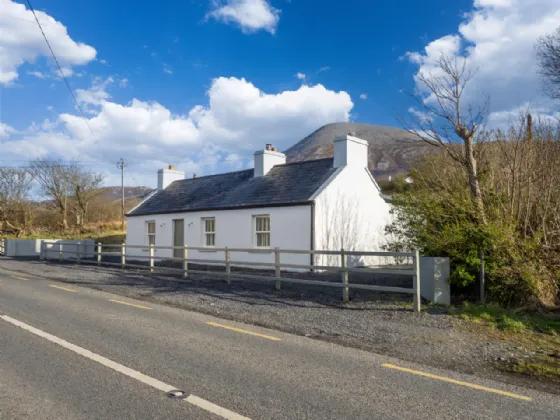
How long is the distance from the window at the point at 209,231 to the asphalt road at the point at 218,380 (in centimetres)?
1428

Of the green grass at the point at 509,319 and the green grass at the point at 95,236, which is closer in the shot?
the green grass at the point at 509,319

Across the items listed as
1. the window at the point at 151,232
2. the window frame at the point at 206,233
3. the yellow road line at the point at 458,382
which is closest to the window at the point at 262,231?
the window frame at the point at 206,233

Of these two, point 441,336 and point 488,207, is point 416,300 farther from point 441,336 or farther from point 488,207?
point 488,207

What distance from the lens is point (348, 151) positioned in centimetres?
2009

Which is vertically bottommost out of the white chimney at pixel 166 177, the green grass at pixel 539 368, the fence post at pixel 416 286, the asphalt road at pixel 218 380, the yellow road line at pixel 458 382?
the green grass at pixel 539 368

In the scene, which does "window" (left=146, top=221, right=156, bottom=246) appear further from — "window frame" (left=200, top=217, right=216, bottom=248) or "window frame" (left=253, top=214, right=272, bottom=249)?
"window frame" (left=253, top=214, right=272, bottom=249)

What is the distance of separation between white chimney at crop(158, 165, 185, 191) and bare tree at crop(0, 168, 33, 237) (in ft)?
69.9

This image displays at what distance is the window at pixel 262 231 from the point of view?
20.0 metres

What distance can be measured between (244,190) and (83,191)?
103 feet

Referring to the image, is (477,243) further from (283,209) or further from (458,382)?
(283,209)

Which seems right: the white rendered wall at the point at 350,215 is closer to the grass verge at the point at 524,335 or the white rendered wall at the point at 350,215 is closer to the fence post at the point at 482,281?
the fence post at the point at 482,281

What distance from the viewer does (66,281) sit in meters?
15.4

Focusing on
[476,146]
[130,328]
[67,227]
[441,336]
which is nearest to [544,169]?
[476,146]

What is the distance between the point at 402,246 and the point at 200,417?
32.9 feet
